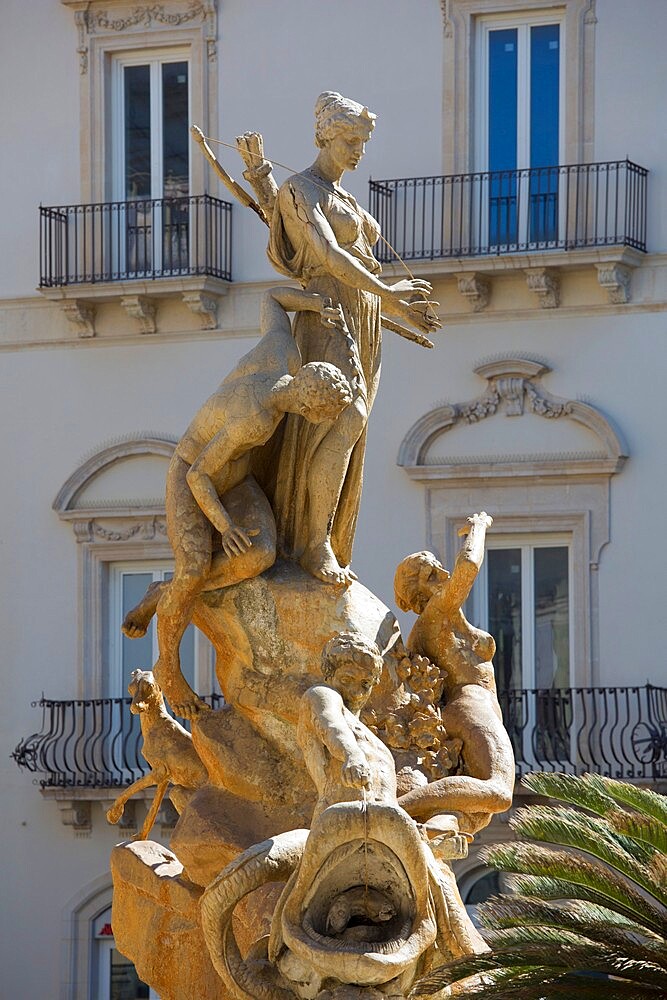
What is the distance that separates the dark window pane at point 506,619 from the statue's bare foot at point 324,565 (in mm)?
11495

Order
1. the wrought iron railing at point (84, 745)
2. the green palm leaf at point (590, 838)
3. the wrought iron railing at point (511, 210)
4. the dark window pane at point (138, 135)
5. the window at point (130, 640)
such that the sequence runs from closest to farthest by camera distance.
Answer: the green palm leaf at point (590, 838) < the wrought iron railing at point (511, 210) < the wrought iron railing at point (84, 745) < the window at point (130, 640) < the dark window pane at point (138, 135)

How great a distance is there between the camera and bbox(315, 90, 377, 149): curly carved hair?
10898mm

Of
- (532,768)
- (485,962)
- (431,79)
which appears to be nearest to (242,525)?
(485,962)

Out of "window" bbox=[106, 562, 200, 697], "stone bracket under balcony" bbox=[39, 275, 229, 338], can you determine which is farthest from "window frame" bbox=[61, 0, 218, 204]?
"window" bbox=[106, 562, 200, 697]

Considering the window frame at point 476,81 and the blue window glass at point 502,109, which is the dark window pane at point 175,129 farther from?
the blue window glass at point 502,109

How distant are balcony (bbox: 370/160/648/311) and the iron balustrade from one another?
3.24 metres

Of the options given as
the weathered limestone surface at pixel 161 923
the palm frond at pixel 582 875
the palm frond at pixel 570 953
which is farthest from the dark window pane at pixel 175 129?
the palm frond at pixel 570 953

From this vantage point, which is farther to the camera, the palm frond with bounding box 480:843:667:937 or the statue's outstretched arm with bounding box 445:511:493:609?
the statue's outstretched arm with bounding box 445:511:493:609

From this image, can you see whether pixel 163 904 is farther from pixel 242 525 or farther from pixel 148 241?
pixel 148 241

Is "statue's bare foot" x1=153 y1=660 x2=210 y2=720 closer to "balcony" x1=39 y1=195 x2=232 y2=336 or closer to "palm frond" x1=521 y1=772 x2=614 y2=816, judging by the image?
"palm frond" x1=521 y1=772 x2=614 y2=816

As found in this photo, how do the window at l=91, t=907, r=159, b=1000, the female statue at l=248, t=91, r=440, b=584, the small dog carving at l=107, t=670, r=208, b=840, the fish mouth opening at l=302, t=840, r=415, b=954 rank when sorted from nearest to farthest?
the fish mouth opening at l=302, t=840, r=415, b=954, the female statue at l=248, t=91, r=440, b=584, the small dog carving at l=107, t=670, r=208, b=840, the window at l=91, t=907, r=159, b=1000

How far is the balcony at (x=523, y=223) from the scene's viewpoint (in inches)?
864

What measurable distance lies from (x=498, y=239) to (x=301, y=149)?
1868 millimetres

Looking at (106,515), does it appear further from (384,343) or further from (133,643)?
(384,343)
